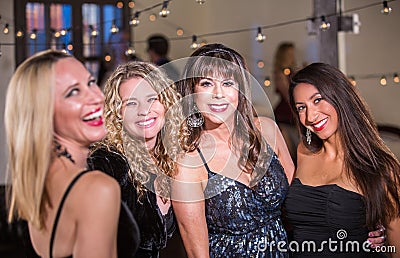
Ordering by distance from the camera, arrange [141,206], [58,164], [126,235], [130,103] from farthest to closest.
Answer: [130,103]
[141,206]
[126,235]
[58,164]

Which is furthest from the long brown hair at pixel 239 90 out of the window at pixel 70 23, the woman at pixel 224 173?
the window at pixel 70 23

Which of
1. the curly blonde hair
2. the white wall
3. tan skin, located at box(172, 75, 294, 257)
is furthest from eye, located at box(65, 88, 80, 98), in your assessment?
the white wall

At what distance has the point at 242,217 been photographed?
2.68 meters

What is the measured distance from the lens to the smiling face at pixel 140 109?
2570 millimetres

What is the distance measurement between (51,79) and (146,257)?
95 cm

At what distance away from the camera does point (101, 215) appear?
5.65ft

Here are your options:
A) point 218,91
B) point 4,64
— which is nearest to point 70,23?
point 4,64

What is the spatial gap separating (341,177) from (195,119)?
65cm

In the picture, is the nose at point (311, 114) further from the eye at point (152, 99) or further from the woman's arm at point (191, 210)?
the eye at point (152, 99)

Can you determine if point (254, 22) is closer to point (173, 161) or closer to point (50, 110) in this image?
point (173, 161)

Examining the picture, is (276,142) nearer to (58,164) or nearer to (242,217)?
(242,217)

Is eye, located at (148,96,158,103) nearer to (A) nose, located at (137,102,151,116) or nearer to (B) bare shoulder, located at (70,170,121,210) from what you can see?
(A) nose, located at (137,102,151,116)

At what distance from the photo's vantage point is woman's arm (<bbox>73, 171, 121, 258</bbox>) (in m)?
1.71

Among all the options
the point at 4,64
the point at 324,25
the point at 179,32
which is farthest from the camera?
the point at 179,32
